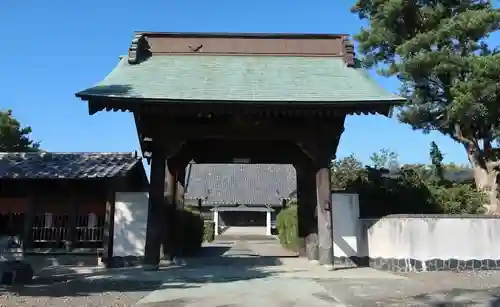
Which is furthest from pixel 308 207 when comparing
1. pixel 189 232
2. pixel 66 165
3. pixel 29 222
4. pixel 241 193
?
pixel 241 193

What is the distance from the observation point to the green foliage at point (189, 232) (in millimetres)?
16938

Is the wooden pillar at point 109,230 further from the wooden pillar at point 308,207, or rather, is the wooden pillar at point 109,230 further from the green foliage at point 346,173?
the green foliage at point 346,173

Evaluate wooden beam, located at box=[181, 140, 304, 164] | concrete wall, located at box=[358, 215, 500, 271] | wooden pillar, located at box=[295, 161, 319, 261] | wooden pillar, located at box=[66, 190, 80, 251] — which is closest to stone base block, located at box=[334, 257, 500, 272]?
concrete wall, located at box=[358, 215, 500, 271]

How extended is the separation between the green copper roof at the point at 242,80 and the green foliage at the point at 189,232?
5.14m

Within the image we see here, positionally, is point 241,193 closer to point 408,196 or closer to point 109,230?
point 408,196

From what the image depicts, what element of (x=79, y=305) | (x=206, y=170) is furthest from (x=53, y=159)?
(x=206, y=170)

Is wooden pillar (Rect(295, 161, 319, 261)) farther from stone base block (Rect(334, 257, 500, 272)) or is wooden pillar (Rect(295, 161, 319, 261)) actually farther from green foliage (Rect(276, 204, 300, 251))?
green foliage (Rect(276, 204, 300, 251))

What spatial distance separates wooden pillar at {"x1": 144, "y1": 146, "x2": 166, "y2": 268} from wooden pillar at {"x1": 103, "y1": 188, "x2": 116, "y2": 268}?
2.01 metres

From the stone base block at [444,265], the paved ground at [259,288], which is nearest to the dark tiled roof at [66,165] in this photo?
the paved ground at [259,288]

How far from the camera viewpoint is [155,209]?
38.4 ft

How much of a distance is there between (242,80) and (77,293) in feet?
22.2

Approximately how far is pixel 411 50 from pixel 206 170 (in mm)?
30356

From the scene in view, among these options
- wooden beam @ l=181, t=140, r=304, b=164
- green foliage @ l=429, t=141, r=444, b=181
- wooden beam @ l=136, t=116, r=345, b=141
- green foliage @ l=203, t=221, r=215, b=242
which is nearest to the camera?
wooden beam @ l=136, t=116, r=345, b=141

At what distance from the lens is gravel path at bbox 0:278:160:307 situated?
7457 millimetres
